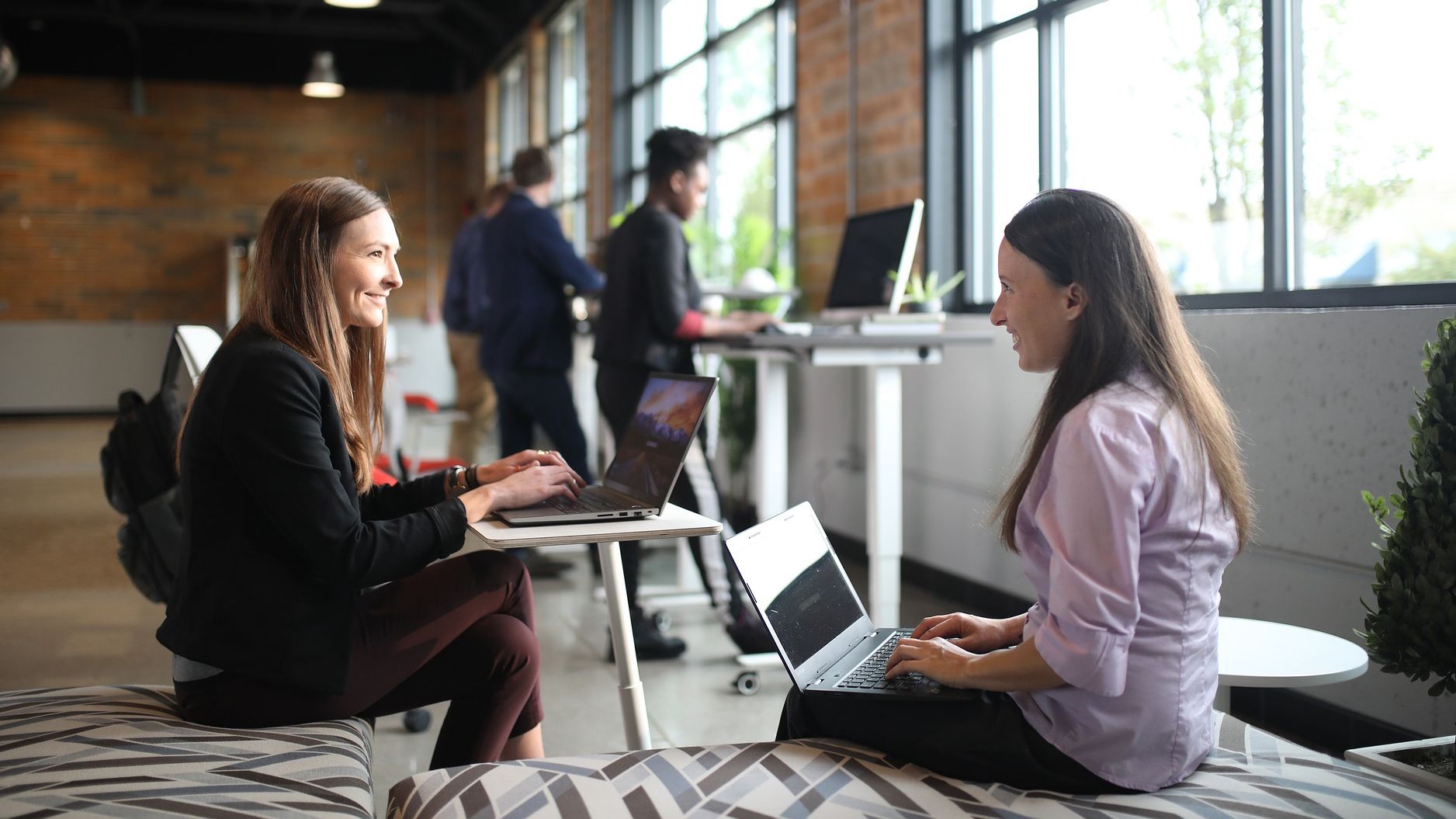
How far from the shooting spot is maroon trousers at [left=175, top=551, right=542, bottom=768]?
189 centimetres

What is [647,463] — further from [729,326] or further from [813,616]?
[729,326]

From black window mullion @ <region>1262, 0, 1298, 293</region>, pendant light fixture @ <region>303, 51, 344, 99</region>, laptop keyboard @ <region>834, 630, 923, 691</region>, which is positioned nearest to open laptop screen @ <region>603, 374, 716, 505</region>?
laptop keyboard @ <region>834, 630, 923, 691</region>

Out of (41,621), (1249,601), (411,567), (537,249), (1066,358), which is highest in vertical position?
(537,249)

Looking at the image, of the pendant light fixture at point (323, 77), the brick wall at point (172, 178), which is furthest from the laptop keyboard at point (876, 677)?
the brick wall at point (172, 178)

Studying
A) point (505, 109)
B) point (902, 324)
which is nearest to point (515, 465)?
point (902, 324)

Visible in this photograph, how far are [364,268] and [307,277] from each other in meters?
0.10

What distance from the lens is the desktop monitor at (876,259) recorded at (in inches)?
141

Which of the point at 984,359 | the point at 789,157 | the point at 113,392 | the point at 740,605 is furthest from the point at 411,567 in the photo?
the point at 113,392

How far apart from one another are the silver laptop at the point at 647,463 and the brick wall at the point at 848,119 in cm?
249

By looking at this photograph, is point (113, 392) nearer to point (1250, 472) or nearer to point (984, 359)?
point (984, 359)

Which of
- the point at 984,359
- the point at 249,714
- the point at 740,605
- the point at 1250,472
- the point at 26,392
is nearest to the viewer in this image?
the point at 249,714

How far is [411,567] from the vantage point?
1.82 metres

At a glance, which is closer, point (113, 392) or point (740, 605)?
point (740, 605)

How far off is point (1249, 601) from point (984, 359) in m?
1.35
